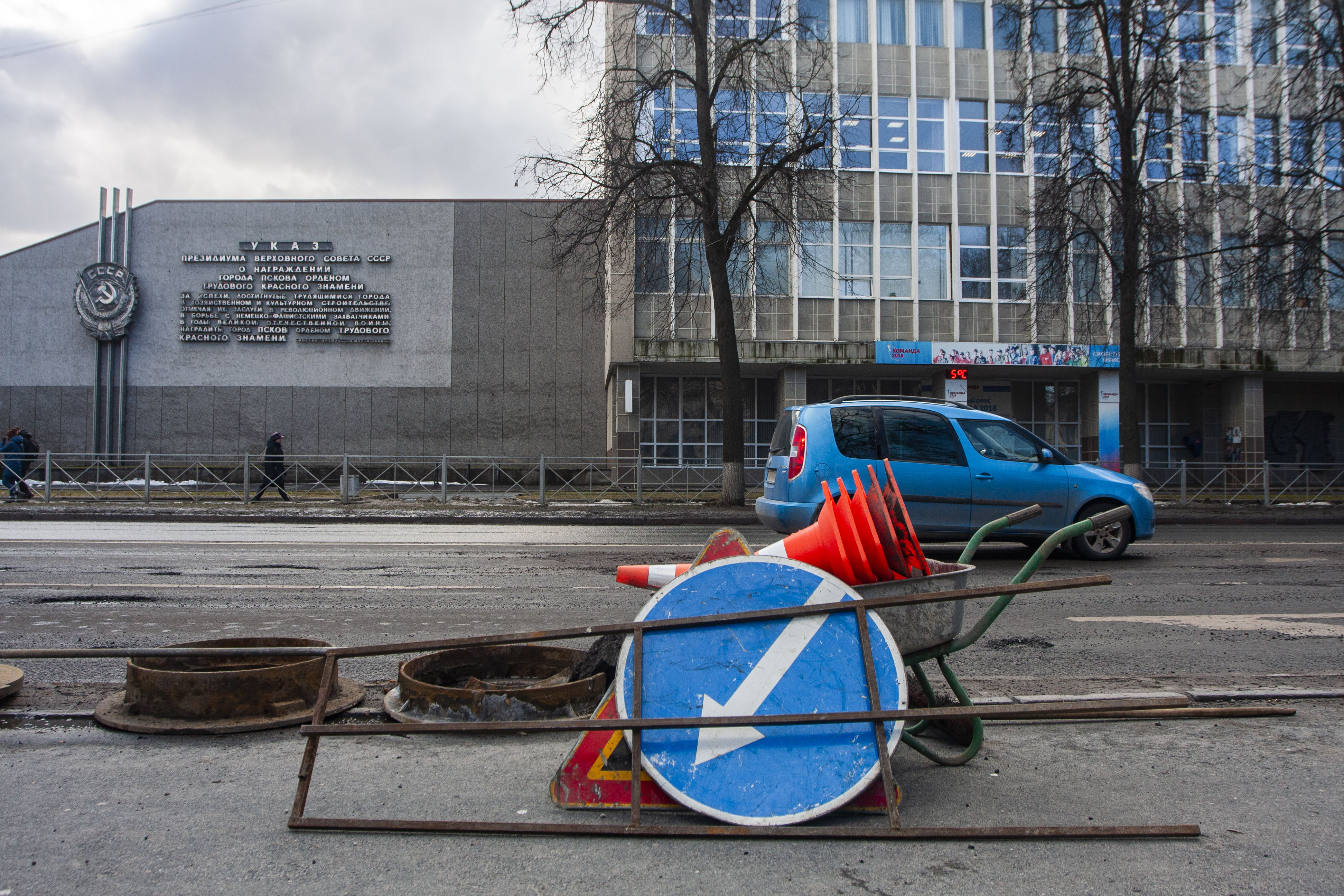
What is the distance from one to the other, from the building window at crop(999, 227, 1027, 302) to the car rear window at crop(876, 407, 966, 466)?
1813 cm

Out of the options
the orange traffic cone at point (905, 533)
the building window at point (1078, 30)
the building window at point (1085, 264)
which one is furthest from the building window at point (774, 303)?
the orange traffic cone at point (905, 533)

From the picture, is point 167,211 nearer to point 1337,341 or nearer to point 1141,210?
point 1141,210

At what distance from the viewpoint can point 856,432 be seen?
9.82 metres

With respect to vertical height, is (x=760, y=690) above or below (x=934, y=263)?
below

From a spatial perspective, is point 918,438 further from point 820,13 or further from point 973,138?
point 820,13

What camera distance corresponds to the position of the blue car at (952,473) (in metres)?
9.71

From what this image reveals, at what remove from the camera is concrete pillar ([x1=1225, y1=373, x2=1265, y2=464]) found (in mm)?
27922

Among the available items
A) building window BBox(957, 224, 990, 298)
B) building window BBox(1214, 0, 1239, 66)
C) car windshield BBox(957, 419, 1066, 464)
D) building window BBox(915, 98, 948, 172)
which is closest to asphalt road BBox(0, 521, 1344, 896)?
car windshield BBox(957, 419, 1066, 464)

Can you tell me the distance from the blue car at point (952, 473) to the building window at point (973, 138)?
64.9ft

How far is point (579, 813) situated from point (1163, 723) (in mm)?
2761

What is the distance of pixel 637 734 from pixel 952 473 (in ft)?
25.7

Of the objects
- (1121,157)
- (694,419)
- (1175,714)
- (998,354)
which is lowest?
(1175,714)

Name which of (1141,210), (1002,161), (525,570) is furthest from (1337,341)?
(525,570)

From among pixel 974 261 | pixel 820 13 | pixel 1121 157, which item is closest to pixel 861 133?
pixel 820 13
